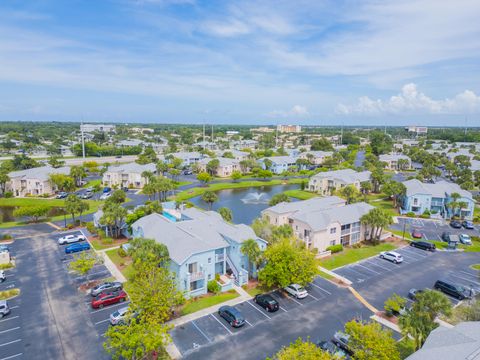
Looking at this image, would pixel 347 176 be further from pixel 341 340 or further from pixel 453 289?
pixel 341 340

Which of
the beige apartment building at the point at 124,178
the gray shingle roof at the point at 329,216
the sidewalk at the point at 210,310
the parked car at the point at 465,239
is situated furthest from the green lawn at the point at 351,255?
the beige apartment building at the point at 124,178

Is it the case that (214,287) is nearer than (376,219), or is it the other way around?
(214,287)

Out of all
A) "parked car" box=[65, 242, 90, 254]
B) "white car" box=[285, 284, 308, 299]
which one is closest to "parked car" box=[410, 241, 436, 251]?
"white car" box=[285, 284, 308, 299]

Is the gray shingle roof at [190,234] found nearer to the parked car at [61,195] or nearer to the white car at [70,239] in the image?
the white car at [70,239]

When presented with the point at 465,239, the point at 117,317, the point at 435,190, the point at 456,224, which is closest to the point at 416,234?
the point at 465,239

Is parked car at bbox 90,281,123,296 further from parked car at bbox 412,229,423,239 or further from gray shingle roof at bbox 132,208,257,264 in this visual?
parked car at bbox 412,229,423,239

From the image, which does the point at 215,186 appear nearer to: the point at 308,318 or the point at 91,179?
the point at 91,179

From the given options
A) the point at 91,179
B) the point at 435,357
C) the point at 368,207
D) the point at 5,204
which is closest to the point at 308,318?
the point at 435,357
